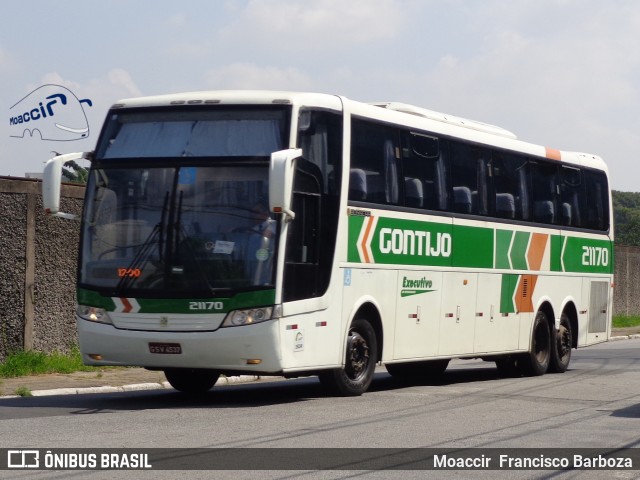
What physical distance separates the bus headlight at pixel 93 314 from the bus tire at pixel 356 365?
2807 mm

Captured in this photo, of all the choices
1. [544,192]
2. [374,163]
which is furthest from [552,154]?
[374,163]

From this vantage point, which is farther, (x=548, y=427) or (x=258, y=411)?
(x=258, y=411)

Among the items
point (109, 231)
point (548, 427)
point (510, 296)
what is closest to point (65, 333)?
point (109, 231)

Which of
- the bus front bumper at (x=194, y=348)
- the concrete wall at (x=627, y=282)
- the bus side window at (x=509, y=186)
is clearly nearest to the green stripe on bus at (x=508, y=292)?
the bus side window at (x=509, y=186)

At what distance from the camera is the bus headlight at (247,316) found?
537 inches

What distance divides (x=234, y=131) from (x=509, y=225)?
6.71 metres

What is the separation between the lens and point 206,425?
1205 cm

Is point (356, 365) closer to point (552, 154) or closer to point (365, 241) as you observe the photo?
point (365, 241)

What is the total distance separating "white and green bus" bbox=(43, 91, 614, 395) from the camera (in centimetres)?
1371

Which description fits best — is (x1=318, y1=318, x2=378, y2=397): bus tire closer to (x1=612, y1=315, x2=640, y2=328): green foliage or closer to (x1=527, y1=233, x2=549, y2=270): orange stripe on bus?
(x1=527, y1=233, x2=549, y2=270): orange stripe on bus

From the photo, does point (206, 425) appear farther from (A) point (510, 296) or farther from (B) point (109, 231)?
(A) point (510, 296)

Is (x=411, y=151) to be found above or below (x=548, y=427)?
above

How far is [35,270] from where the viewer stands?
18.7 m

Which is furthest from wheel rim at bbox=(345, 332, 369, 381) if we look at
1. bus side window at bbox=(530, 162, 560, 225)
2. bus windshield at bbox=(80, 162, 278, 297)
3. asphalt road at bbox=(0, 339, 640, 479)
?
bus side window at bbox=(530, 162, 560, 225)
